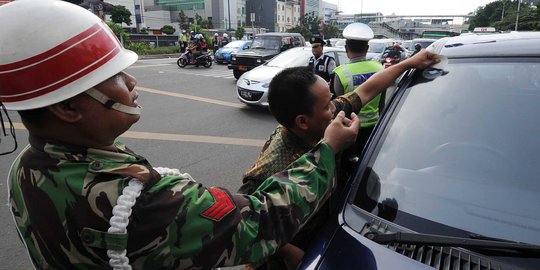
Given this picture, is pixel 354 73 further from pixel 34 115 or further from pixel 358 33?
pixel 34 115

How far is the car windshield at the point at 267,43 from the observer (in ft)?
44.4

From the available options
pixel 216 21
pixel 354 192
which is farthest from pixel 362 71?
pixel 216 21

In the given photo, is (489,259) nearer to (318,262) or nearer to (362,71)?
(318,262)

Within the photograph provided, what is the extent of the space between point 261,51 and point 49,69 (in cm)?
1269

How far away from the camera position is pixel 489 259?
1.13 meters

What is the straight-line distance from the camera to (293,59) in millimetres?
9180

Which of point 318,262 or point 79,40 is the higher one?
point 79,40

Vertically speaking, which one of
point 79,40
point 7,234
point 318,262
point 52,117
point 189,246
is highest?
point 79,40

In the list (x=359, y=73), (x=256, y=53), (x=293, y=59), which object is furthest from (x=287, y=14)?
(x=359, y=73)

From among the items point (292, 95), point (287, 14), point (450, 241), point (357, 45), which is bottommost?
point (450, 241)

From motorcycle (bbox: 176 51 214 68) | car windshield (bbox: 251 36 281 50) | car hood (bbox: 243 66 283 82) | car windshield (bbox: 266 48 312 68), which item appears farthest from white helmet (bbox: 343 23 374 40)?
motorcycle (bbox: 176 51 214 68)

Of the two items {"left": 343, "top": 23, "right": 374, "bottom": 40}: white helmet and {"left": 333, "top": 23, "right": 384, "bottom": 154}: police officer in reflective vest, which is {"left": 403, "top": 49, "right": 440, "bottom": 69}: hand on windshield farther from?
{"left": 343, "top": 23, "right": 374, "bottom": 40}: white helmet

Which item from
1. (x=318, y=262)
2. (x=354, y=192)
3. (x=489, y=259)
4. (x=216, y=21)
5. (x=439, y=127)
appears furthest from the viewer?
(x=216, y=21)

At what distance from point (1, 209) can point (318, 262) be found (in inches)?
142
